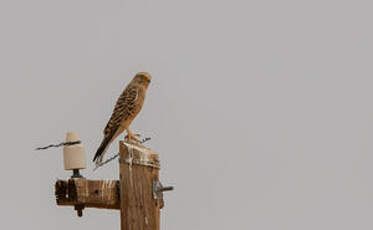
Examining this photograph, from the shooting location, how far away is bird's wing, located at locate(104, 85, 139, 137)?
2949 mm

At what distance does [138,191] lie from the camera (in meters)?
2.64

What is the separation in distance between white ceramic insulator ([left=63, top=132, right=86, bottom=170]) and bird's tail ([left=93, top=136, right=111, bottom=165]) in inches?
3.1

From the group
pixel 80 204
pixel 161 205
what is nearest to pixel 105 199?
pixel 80 204

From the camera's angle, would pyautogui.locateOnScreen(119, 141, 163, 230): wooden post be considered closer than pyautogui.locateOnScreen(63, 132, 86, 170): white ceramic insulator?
Yes

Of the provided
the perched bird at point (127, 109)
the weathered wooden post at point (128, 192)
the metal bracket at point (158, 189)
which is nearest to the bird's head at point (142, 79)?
the perched bird at point (127, 109)

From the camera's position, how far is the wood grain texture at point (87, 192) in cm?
264

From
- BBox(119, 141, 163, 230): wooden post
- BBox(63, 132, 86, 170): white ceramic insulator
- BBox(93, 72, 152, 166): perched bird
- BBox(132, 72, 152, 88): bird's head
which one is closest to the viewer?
BBox(119, 141, 163, 230): wooden post

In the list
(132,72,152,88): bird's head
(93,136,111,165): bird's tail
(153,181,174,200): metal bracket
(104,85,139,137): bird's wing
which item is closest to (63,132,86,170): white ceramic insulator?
(93,136,111,165): bird's tail

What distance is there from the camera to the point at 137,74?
123 inches

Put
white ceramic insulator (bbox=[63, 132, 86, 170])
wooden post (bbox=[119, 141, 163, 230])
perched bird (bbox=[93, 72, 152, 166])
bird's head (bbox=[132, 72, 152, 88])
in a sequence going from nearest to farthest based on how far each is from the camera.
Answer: wooden post (bbox=[119, 141, 163, 230]) < white ceramic insulator (bbox=[63, 132, 86, 170]) < perched bird (bbox=[93, 72, 152, 166]) < bird's head (bbox=[132, 72, 152, 88])

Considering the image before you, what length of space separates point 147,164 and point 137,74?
2.36 ft

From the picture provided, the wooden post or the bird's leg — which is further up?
the bird's leg

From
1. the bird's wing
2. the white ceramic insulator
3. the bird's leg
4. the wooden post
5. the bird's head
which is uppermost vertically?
the bird's head

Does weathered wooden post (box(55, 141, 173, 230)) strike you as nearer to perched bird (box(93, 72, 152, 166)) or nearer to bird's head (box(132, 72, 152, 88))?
perched bird (box(93, 72, 152, 166))
